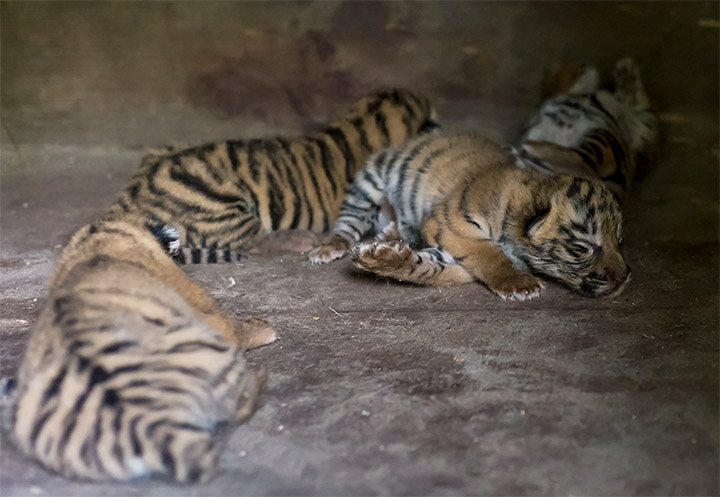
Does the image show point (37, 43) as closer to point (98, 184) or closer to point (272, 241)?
point (98, 184)

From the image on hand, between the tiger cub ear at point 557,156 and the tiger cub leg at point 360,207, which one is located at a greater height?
the tiger cub ear at point 557,156

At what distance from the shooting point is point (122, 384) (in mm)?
1879

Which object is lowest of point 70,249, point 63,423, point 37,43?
point 63,423

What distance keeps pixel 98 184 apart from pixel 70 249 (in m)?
2.26

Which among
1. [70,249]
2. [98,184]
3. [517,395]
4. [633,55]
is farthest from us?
[633,55]

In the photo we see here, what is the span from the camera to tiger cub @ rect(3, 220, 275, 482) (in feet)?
6.05

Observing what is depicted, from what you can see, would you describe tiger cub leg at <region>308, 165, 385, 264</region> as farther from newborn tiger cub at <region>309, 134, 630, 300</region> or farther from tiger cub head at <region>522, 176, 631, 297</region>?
tiger cub head at <region>522, 176, 631, 297</region>

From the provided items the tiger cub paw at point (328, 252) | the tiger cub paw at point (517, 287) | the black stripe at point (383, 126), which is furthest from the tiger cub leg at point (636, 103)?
the tiger cub paw at point (328, 252)

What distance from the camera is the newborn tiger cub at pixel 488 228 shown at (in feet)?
9.91

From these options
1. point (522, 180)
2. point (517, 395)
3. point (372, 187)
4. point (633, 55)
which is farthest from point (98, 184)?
point (633, 55)

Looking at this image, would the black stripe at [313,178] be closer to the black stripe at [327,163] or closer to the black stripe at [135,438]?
the black stripe at [327,163]

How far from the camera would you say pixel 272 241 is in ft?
12.7

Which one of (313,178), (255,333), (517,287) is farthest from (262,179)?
(517,287)

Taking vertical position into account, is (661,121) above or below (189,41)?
below
